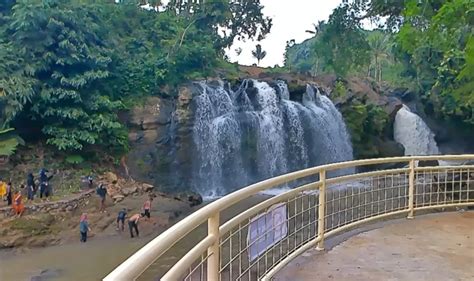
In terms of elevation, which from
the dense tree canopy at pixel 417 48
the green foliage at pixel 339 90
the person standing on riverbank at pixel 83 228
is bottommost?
the person standing on riverbank at pixel 83 228

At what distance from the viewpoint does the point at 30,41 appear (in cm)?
→ 1730

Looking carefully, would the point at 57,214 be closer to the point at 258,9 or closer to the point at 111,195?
the point at 111,195

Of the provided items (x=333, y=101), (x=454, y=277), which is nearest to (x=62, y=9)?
(x=333, y=101)

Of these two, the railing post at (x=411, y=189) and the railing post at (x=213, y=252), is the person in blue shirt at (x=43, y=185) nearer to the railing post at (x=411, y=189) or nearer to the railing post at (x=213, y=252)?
the railing post at (x=411, y=189)

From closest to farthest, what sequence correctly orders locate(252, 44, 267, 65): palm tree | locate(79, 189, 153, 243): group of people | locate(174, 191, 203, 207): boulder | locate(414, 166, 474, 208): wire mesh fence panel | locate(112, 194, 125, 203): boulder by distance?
locate(414, 166, 474, 208): wire mesh fence panel → locate(79, 189, 153, 243): group of people → locate(112, 194, 125, 203): boulder → locate(174, 191, 203, 207): boulder → locate(252, 44, 267, 65): palm tree

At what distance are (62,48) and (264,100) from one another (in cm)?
784

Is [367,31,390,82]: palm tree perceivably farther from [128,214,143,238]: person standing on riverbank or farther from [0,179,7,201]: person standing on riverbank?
[0,179,7,201]: person standing on riverbank

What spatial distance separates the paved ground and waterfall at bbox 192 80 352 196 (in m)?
12.8

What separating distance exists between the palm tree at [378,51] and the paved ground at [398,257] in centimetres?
3574

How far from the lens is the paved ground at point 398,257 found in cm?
406

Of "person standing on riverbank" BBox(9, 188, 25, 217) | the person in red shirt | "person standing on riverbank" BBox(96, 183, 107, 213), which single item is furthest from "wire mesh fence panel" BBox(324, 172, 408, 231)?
"person standing on riverbank" BBox(9, 188, 25, 217)

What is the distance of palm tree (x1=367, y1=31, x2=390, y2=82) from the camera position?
40531 millimetres

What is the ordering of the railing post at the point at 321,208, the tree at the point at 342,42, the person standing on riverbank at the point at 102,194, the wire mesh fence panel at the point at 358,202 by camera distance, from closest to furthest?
the railing post at the point at 321,208 < the wire mesh fence panel at the point at 358,202 < the person standing on riverbank at the point at 102,194 < the tree at the point at 342,42

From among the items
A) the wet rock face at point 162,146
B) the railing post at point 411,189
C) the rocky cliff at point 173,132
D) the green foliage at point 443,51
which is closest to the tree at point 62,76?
the wet rock face at point 162,146
